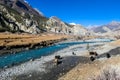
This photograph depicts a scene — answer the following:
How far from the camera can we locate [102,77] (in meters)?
18.6

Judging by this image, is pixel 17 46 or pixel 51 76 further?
pixel 17 46

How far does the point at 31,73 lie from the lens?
144 ft

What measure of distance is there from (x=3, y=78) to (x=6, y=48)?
53842mm

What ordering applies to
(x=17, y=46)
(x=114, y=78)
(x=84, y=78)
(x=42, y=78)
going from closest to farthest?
(x=114, y=78)
(x=84, y=78)
(x=42, y=78)
(x=17, y=46)

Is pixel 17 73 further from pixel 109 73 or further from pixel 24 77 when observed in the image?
pixel 109 73

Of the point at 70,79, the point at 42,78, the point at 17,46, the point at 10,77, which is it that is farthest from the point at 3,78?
the point at 17,46

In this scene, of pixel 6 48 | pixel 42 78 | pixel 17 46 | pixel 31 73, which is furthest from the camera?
pixel 17 46

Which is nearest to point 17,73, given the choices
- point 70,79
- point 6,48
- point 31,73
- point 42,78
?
point 31,73

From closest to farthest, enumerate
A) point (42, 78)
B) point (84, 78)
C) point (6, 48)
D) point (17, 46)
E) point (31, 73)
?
point (84, 78) → point (42, 78) → point (31, 73) → point (6, 48) → point (17, 46)

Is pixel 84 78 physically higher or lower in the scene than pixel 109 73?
lower

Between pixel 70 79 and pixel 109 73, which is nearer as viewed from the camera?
pixel 109 73

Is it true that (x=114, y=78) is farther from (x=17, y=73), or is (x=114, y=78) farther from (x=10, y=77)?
(x=17, y=73)

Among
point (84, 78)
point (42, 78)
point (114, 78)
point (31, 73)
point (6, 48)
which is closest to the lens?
point (114, 78)

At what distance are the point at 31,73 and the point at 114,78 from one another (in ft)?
90.9
